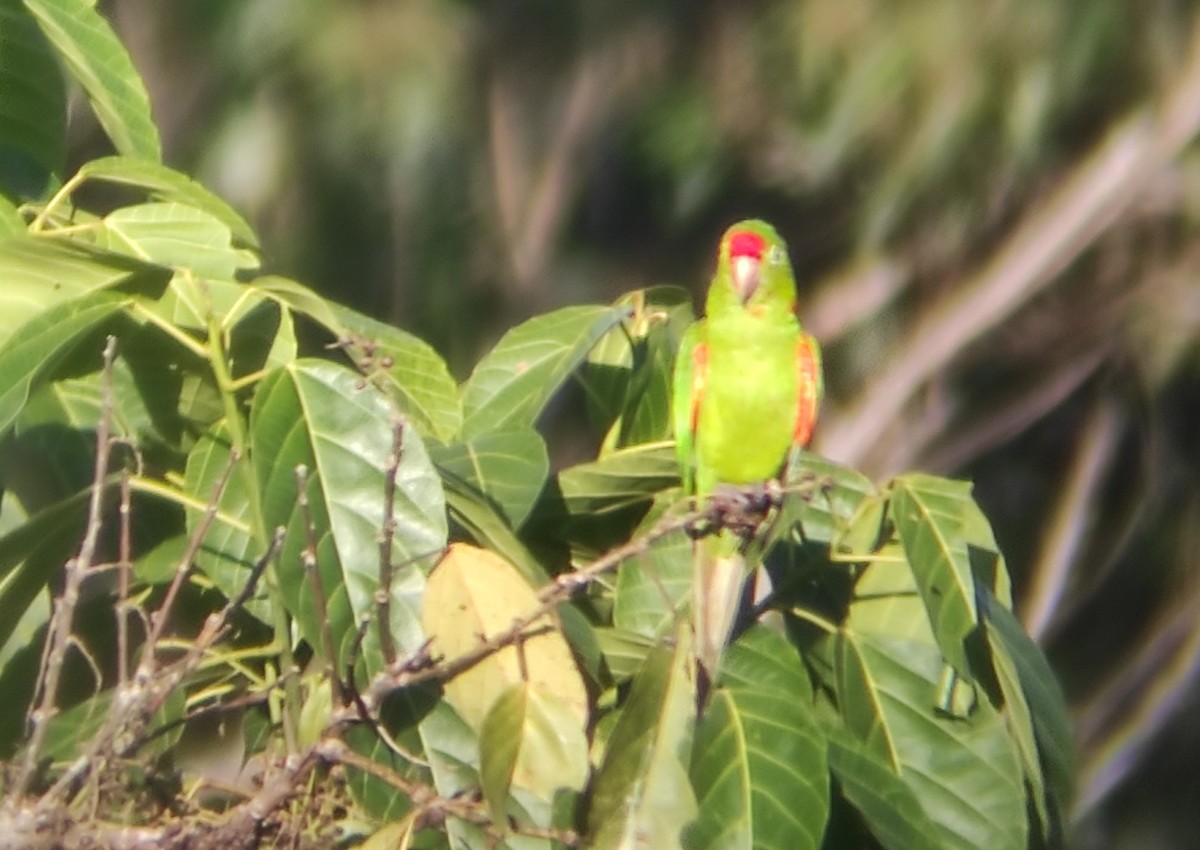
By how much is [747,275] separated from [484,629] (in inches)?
53.4

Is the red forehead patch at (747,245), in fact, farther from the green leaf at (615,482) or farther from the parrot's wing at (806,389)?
the green leaf at (615,482)

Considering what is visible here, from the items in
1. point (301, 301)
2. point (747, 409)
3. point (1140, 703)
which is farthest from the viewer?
point (1140, 703)

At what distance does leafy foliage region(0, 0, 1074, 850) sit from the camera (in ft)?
4.31

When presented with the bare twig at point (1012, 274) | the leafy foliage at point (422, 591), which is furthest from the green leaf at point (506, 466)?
the bare twig at point (1012, 274)

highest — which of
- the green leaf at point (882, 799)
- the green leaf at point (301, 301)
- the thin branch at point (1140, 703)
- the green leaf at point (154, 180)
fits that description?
the green leaf at point (154, 180)

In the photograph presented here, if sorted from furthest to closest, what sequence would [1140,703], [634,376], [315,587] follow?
[1140,703] < [634,376] < [315,587]

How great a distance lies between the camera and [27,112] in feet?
5.17

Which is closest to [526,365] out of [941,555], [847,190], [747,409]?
[941,555]

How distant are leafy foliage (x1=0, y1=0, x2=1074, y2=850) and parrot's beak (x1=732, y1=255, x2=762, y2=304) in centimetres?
89

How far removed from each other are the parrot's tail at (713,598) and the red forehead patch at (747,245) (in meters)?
0.99

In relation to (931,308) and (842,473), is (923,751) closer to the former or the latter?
(842,473)

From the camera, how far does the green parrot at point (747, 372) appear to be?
249 centimetres

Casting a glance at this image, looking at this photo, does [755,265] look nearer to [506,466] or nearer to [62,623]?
[506,466]

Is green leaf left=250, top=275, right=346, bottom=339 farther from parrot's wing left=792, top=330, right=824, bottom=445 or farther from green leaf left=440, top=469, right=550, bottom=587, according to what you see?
parrot's wing left=792, top=330, right=824, bottom=445
